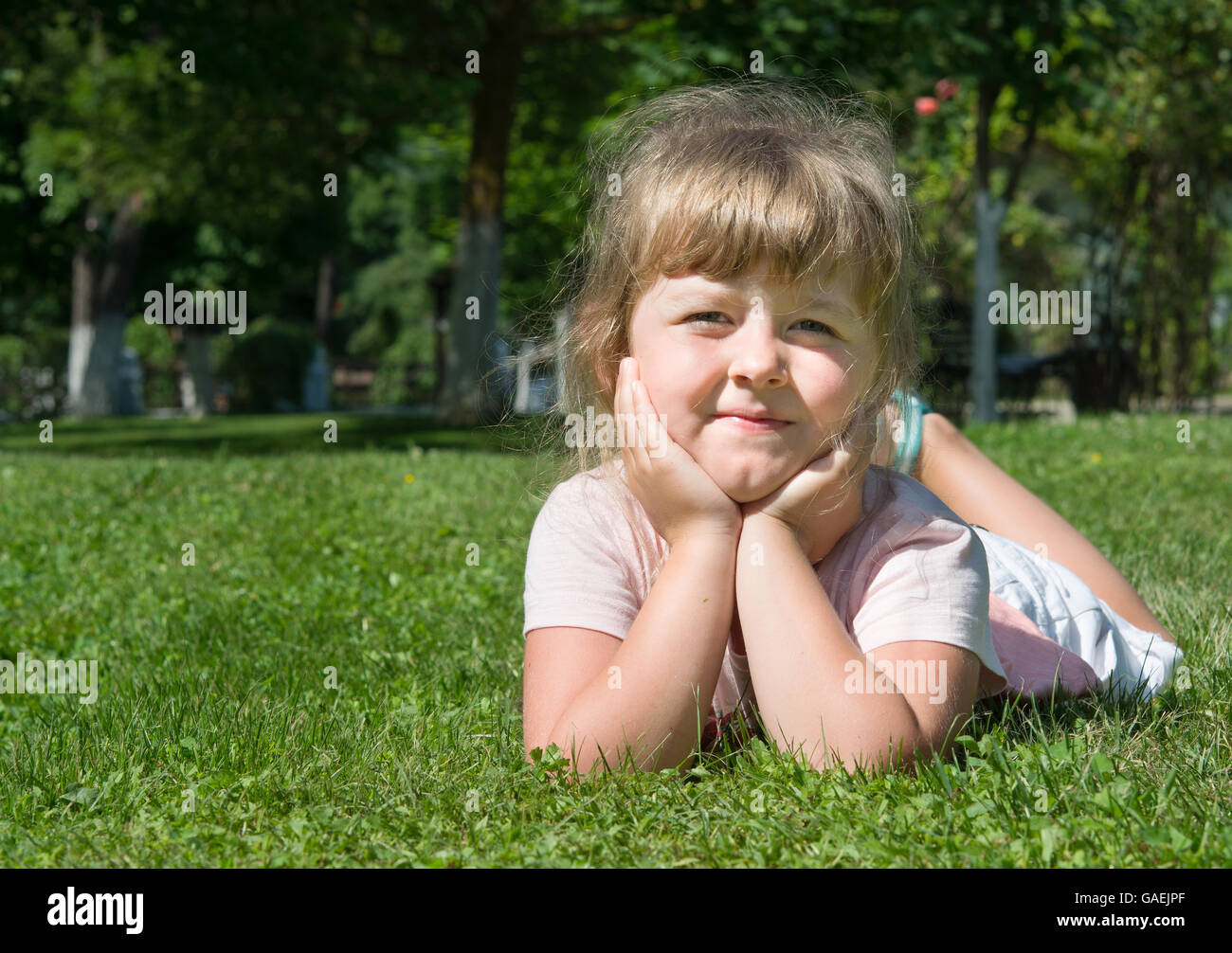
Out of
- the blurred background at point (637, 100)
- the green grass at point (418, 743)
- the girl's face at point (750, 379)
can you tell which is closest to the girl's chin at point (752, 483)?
the girl's face at point (750, 379)

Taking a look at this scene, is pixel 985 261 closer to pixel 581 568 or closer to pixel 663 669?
pixel 581 568

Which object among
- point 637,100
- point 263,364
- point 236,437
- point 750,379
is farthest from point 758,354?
point 263,364

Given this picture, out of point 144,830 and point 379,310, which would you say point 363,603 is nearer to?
point 144,830

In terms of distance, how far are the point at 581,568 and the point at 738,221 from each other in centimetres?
71

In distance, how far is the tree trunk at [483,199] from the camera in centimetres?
1400

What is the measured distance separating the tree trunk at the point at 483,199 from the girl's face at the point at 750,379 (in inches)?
460

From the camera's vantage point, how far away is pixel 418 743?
2.52m

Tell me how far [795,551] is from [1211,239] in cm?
1351

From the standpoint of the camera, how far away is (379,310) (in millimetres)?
45781

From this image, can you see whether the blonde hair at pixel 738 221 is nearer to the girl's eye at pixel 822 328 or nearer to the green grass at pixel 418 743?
the girl's eye at pixel 822 328

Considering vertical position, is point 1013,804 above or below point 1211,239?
below

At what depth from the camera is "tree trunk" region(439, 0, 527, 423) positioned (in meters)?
14.0

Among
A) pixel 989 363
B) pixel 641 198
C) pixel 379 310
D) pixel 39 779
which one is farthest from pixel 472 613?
pixel 379 310

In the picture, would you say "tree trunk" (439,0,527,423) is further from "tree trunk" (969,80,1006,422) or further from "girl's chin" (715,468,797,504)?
"girl's chin" (715,468,797,504)
